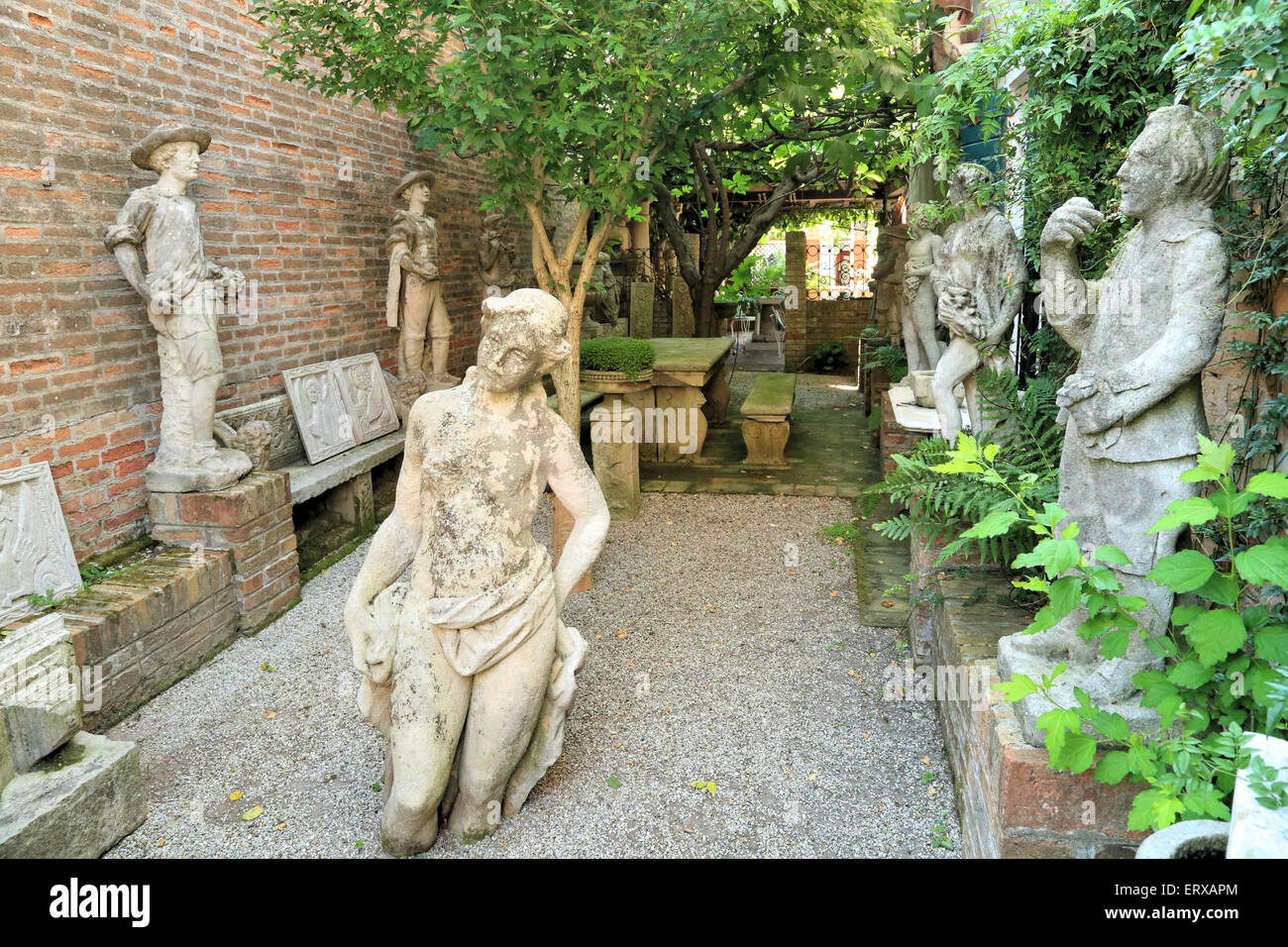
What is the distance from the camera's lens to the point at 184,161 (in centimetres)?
512

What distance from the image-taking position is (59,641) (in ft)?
12.6

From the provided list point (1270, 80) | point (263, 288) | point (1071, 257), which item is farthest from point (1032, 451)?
point (263, 288)

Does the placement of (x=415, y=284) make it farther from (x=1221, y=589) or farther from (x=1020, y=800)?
(x=1221, y=589)

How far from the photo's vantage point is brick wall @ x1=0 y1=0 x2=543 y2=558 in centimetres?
470

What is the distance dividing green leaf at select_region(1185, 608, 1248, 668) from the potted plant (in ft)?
20.3

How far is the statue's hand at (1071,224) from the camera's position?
2.87 meters

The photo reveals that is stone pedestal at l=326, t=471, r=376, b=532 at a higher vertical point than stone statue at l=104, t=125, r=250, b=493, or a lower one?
lower

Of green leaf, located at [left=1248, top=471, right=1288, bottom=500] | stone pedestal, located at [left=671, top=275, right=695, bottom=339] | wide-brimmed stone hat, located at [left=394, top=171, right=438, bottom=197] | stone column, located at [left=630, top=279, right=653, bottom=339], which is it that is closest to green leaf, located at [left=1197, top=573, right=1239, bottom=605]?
green leaf, located at [left=1248, top=471, right=1288, bottom=500]

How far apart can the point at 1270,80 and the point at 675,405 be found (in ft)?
23.8

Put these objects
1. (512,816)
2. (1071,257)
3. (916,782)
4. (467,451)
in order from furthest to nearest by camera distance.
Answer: (916,782) → (512,816) → (467,451) → (1071,257)

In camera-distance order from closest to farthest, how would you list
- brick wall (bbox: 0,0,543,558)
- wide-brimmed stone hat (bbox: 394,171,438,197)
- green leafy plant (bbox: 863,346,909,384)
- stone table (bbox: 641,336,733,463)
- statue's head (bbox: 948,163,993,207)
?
brick wall (bbox: 0,0,543,558) < statue's head (bbox: 948,163,993,207) < wide-brimmed stone hat (bbox: 394,171,438,197) < stone table (bbox: 641,336,733,463) < green leafy plant (bbox: 863,346,909,384)

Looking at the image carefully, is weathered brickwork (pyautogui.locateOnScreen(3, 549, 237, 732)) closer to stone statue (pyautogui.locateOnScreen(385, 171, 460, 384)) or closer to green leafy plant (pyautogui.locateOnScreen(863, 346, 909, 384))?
stone statue (pyautogui.locateOnScreen(385, 171, 460, 384))

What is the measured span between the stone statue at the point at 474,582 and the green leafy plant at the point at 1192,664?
157 cm

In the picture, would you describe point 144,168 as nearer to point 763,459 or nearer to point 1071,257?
point 1071,257
